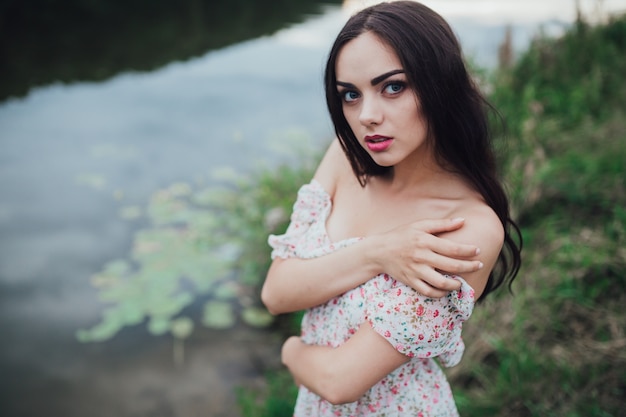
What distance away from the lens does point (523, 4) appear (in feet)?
22.8

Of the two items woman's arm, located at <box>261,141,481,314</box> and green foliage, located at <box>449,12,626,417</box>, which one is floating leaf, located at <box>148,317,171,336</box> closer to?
green foliage, located at <box>449,12,626,417</box>

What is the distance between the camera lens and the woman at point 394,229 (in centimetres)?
118

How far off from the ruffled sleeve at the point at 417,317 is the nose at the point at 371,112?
362 mm

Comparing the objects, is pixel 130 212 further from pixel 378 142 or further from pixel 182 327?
pixel 378 142

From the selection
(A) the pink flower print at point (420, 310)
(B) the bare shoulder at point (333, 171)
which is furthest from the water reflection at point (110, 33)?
(A) the pink flower print at point (420, 310)

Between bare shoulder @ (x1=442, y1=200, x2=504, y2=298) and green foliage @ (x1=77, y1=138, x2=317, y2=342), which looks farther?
green foliage @ (x1=77, y1=138, x2=317, y2=342)

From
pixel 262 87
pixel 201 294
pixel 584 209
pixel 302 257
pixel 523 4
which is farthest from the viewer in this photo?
pixel 523 4

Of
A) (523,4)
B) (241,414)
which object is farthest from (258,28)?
(241,414)

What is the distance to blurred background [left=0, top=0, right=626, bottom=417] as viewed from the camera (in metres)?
3.00

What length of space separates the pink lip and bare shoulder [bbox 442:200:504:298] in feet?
0.76

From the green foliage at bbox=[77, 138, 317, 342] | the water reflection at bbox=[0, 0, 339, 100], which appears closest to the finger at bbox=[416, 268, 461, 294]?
the green foliage at bbox=[77, 138, 317, 342]

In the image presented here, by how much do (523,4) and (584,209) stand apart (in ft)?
15.8

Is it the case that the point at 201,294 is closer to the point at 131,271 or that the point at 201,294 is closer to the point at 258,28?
the point at 131,271

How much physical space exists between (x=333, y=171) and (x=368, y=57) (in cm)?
44
